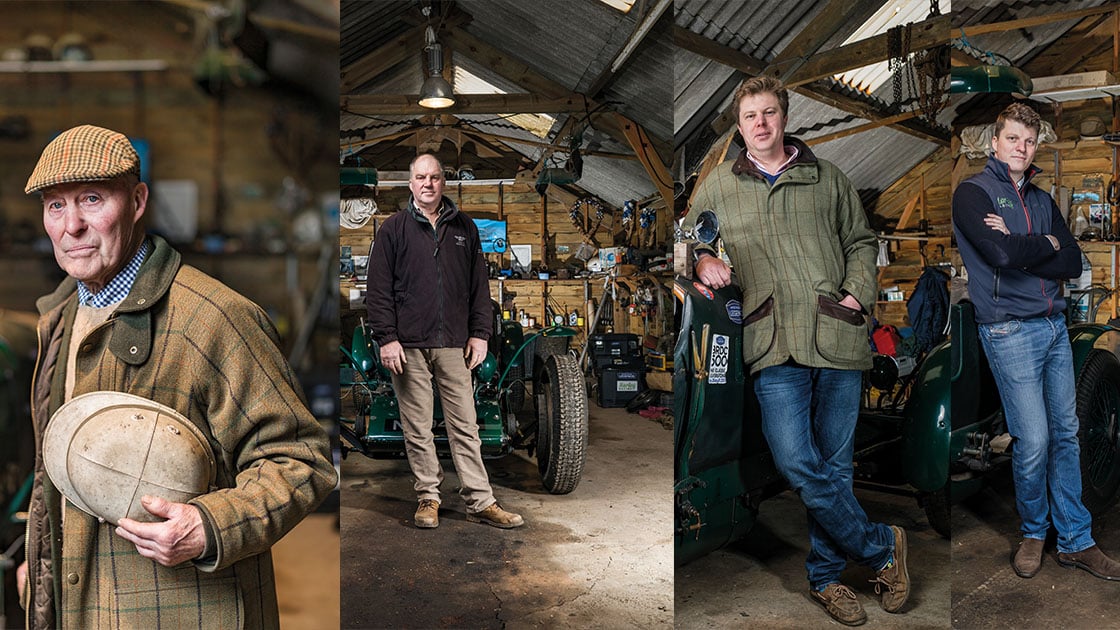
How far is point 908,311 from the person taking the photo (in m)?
2.52

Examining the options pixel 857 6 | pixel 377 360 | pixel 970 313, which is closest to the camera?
pixel 377 360

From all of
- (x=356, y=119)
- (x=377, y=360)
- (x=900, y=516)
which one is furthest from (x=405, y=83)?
(x=900, y=516)

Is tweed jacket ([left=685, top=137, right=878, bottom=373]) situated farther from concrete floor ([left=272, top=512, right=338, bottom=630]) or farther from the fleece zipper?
concrete floor ([left=272, top=512, right=338, bottom=630])

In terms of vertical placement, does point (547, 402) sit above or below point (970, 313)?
below

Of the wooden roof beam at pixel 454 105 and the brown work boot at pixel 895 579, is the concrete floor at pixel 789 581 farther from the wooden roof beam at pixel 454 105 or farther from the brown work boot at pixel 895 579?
the wooden roof beam at pixel 454 105

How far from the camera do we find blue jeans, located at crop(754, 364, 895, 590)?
95.0 inches

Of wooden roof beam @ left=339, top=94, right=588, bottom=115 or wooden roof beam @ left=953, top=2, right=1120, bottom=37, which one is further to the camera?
wooden roof beam @ left=953, top=2, right=1120, bottom=37

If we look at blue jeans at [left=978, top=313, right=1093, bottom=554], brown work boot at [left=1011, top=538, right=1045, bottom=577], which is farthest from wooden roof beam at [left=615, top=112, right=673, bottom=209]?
brown work boot at [left=1011, top=538, right=1045, bottom=577]

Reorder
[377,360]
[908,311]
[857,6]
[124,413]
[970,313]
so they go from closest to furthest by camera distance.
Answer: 1. [124,413]
2. [377,360]
3. [857,6]
4. [908,311]
5. [970,313]

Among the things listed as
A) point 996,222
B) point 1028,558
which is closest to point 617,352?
point 996,222

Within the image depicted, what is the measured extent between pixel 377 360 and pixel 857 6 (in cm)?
160

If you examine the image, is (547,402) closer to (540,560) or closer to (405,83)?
(540,560)

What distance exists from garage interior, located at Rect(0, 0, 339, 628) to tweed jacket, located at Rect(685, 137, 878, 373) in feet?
4.12

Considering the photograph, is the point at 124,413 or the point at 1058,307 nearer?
the point at 124,413
